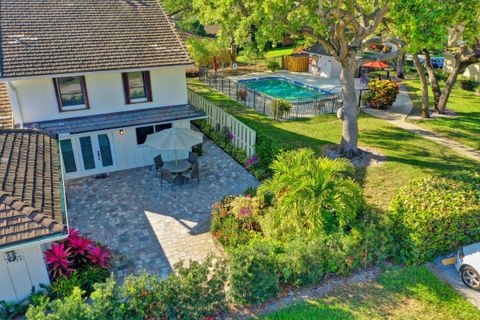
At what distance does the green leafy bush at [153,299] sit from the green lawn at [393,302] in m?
1.70

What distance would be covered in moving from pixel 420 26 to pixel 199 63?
27.9 m

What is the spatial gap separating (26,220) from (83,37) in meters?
11.8

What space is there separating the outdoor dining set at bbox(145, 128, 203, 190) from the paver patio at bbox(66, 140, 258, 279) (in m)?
0.39

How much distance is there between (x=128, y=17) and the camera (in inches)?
→ 789

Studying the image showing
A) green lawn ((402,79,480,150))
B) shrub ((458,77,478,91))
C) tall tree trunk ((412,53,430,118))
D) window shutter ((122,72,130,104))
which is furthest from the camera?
shrub ((458,77,478,91))

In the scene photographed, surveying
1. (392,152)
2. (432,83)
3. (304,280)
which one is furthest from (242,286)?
(432,83)

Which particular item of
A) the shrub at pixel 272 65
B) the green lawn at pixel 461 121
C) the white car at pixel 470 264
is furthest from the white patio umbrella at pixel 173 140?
the shrub at pixel 272 65

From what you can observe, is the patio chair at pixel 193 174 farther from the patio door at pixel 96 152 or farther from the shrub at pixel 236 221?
the patio door at pixel 96 152

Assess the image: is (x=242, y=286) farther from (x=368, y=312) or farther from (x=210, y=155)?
(x=210, y=155)

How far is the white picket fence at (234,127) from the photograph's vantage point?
62.5 feet

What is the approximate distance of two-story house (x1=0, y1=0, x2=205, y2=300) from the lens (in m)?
16.3

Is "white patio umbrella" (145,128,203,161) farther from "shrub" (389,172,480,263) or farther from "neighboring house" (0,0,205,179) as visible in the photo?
"shrub" (389,172,480,263)

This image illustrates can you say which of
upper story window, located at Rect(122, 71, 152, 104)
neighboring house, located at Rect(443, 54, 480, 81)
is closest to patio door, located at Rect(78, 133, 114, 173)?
upper story window, located at Rect(122, 71, 152, 104)

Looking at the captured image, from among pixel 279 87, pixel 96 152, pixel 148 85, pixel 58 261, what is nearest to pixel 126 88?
pixel 148 85
